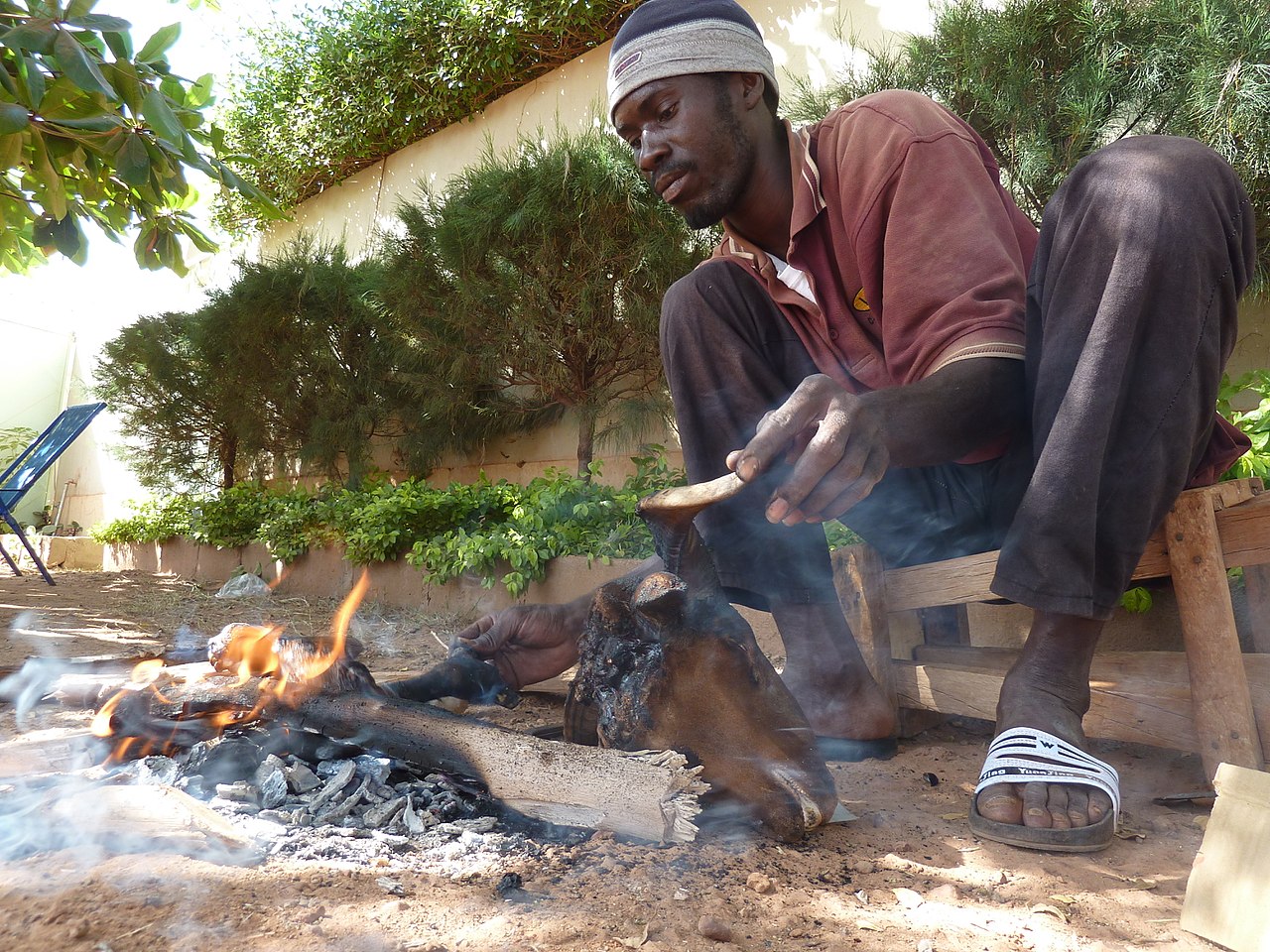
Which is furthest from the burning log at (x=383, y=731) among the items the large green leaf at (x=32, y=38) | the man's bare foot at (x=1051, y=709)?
the large green leaf at (x=32, y=38)

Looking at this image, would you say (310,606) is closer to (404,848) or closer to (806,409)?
(404,848)

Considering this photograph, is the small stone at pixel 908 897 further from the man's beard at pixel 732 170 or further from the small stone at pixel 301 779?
the man's beard at pixel 732 170

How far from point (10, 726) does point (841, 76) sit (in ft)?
16.2

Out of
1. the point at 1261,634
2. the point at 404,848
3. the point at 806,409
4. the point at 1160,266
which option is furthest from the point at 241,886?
the point at 1261,634

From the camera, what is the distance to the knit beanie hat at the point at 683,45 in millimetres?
2004

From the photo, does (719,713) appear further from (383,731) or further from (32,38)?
(32,38)

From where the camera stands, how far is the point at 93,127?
7.59 feet

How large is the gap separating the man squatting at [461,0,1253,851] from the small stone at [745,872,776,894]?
432mm

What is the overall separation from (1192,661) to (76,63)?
116 inches

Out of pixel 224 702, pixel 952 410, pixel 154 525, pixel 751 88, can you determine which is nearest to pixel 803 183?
pixel 751 88

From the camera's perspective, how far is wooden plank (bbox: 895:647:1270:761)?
65.1 inches

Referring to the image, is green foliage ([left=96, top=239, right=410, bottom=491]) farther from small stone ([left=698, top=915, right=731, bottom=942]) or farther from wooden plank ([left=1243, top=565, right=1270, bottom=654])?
small stone ([left=698, top=915, right=731, bottom=942])

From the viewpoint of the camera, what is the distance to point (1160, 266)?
146 centimetres

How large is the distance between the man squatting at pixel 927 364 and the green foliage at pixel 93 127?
4.64 feet
